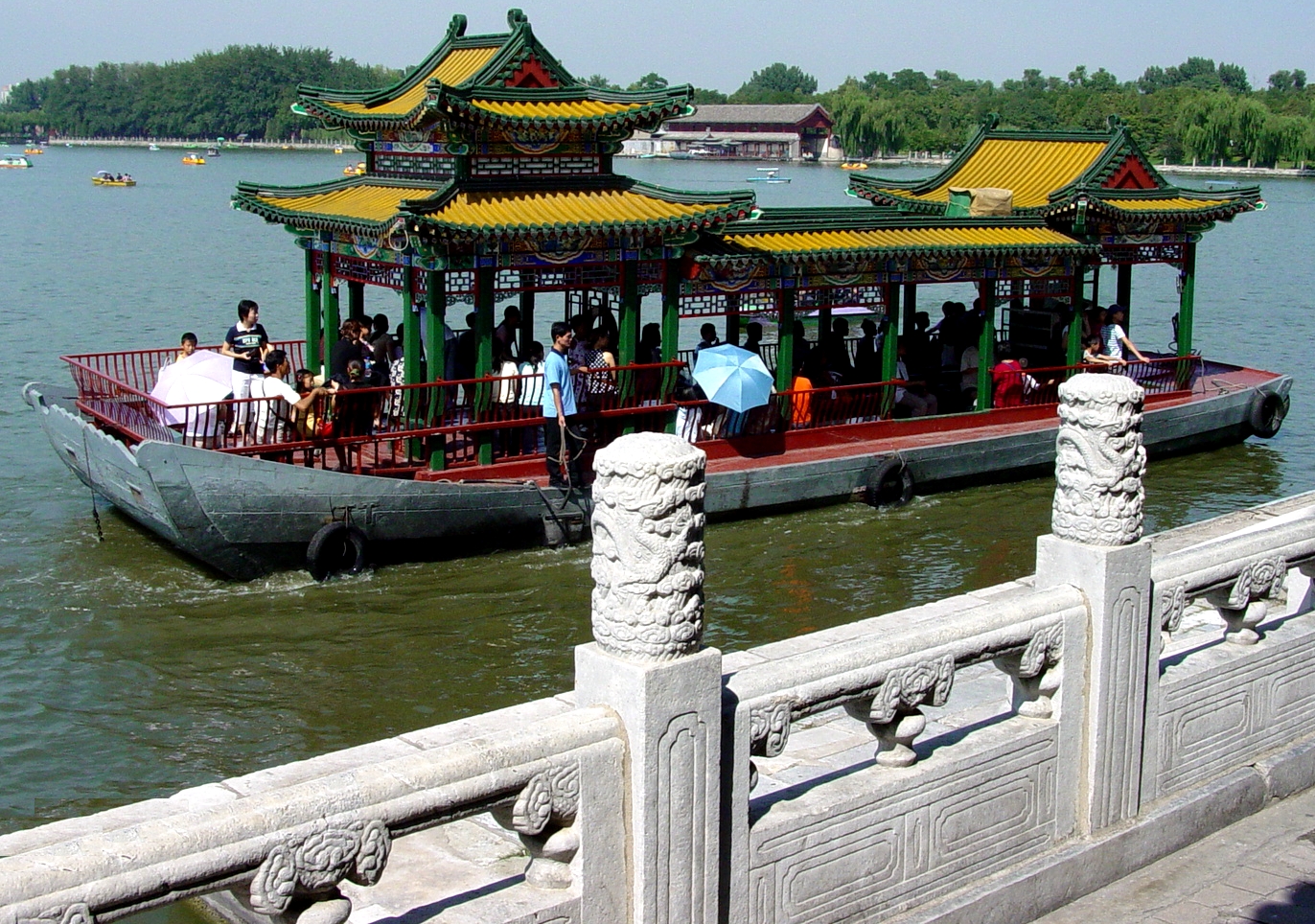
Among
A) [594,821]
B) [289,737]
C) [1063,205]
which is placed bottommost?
[289,737]

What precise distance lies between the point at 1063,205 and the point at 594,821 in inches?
599

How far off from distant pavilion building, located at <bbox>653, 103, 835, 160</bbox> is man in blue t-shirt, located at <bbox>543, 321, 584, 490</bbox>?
371 ft

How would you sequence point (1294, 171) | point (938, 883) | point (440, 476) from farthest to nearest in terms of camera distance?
point (1294, 171) < point (440, 476) < point (938, 883)

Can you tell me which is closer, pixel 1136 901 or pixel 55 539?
pixel 1136 901

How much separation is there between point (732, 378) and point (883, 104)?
105884 mm

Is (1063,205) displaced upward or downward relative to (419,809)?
upward

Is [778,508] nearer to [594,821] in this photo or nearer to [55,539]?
[55,539]

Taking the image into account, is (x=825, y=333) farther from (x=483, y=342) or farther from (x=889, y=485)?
(x=483, y=342)

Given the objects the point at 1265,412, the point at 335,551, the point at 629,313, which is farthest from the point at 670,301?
the point at 1265,412

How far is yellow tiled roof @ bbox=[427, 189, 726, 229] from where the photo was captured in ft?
45.4

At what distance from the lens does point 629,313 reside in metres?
15.0

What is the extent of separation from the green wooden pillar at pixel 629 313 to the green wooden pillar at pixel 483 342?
1.43m

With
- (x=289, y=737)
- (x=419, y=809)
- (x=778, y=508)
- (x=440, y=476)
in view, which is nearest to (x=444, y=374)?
(x=440, y=476)

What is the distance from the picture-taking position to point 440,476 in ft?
45.8
